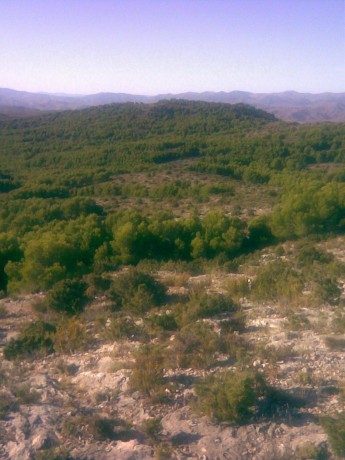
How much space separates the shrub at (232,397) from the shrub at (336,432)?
0.81 m

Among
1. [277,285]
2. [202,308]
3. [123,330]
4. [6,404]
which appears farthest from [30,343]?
[277,285]

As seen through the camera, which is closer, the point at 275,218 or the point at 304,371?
the point at 304,371

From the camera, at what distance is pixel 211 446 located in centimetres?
481

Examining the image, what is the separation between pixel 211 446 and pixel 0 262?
9305mm

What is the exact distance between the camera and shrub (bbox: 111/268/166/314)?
8.53m

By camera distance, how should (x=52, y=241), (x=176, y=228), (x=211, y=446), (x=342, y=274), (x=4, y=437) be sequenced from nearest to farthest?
(x=211, y=446) < (x=4, y=437) < (x=342, y=274) < (x=52, y=241) < (x=176, y=228)

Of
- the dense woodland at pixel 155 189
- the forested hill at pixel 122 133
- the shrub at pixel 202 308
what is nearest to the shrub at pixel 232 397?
the shrub at pixel 202 308

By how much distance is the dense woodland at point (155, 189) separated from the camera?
12820mm

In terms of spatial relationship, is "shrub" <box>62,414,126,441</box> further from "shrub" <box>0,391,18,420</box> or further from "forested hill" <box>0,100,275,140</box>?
"forested hill" <box>0,100,275,140</box>

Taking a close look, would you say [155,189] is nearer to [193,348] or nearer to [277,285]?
[277,285]

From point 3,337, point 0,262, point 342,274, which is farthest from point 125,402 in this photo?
point 0,262

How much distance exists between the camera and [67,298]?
8906mm

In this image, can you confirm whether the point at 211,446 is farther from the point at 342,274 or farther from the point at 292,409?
the point at 342,274

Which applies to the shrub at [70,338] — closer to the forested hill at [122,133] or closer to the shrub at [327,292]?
the shrub at [327,292]
